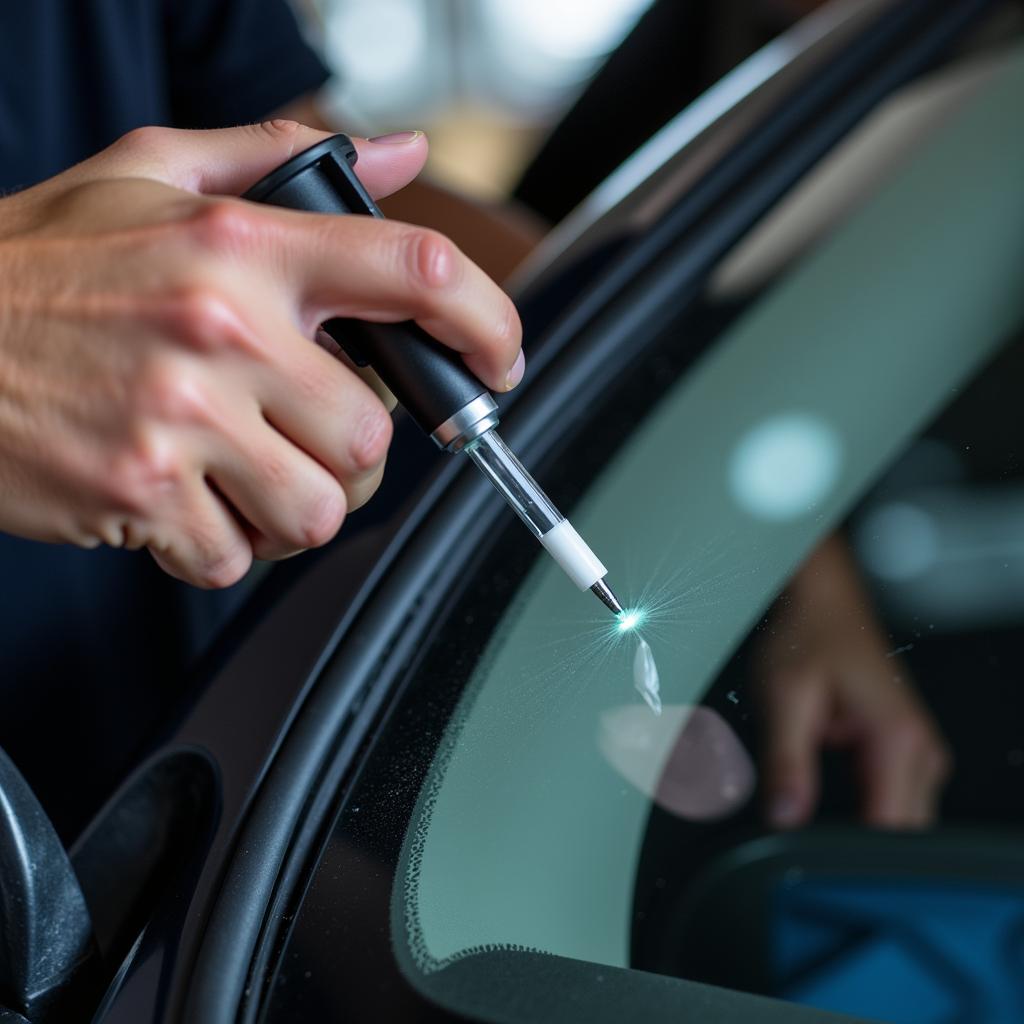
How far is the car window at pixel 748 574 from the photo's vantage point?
0.58 metres

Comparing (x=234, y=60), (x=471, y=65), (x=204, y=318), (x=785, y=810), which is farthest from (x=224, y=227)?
(x=471, y=65)

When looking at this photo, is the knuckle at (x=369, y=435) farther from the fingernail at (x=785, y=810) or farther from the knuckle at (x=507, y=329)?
the fingernail at (x=785, y=810)

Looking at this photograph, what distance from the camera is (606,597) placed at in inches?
23.1

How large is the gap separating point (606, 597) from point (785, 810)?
0.29 meters

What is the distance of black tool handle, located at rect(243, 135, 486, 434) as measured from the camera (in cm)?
51

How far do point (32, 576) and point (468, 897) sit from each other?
563 mm

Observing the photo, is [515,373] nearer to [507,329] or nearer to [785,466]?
[507,329]

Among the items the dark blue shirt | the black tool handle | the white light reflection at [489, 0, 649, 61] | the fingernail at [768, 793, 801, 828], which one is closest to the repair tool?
the black tool handle

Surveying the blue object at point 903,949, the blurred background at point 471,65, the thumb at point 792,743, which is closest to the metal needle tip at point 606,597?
the thumb at point 792,743

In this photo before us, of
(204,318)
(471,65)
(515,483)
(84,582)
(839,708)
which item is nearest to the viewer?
(204,318)

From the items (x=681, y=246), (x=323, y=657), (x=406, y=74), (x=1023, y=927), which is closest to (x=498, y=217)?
(x=681, y=246)

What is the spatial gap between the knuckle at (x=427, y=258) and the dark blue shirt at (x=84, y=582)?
0.57 meters

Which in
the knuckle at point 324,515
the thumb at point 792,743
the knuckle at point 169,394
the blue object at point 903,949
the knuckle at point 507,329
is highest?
the knuckle at point 169,394

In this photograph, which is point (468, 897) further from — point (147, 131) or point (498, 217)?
point (498, 217)
